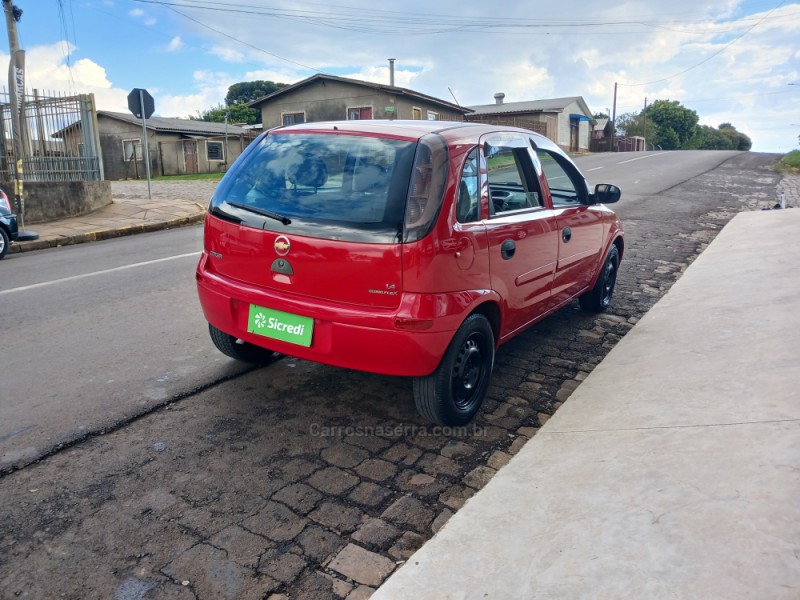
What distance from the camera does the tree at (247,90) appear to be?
250 feet

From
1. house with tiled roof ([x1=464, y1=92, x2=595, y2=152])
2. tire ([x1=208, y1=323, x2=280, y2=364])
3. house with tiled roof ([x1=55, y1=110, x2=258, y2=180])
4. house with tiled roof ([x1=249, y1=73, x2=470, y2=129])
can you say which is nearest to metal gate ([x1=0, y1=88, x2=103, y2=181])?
tire ([x1=208, y1=323, x2=280, y2=364])

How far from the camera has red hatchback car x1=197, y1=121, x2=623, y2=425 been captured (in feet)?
10.4

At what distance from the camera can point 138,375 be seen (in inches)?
169

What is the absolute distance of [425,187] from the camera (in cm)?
320

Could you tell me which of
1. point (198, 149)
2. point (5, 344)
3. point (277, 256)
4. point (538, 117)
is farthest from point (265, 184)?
point (538, 117)

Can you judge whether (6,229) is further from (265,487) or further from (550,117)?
(550,117)

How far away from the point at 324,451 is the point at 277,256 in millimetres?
1067

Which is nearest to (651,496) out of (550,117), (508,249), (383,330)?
(383,330)

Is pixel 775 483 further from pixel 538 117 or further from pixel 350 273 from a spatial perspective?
pixel 538 117

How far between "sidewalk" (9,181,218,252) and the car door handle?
962 cm

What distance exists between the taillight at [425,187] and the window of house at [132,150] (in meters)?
35.5

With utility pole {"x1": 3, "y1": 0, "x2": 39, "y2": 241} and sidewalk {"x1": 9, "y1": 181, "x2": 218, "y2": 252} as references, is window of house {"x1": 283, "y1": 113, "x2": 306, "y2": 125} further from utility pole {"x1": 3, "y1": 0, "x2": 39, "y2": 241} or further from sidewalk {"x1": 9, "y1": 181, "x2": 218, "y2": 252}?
utility pole {"x1": 3, "y1": 0, "x2": 39, "y2": 241}

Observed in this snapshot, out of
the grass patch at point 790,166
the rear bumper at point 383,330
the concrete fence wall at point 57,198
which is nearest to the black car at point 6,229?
the concrete fence wall at point 57,198

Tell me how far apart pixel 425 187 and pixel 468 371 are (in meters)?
1.09
